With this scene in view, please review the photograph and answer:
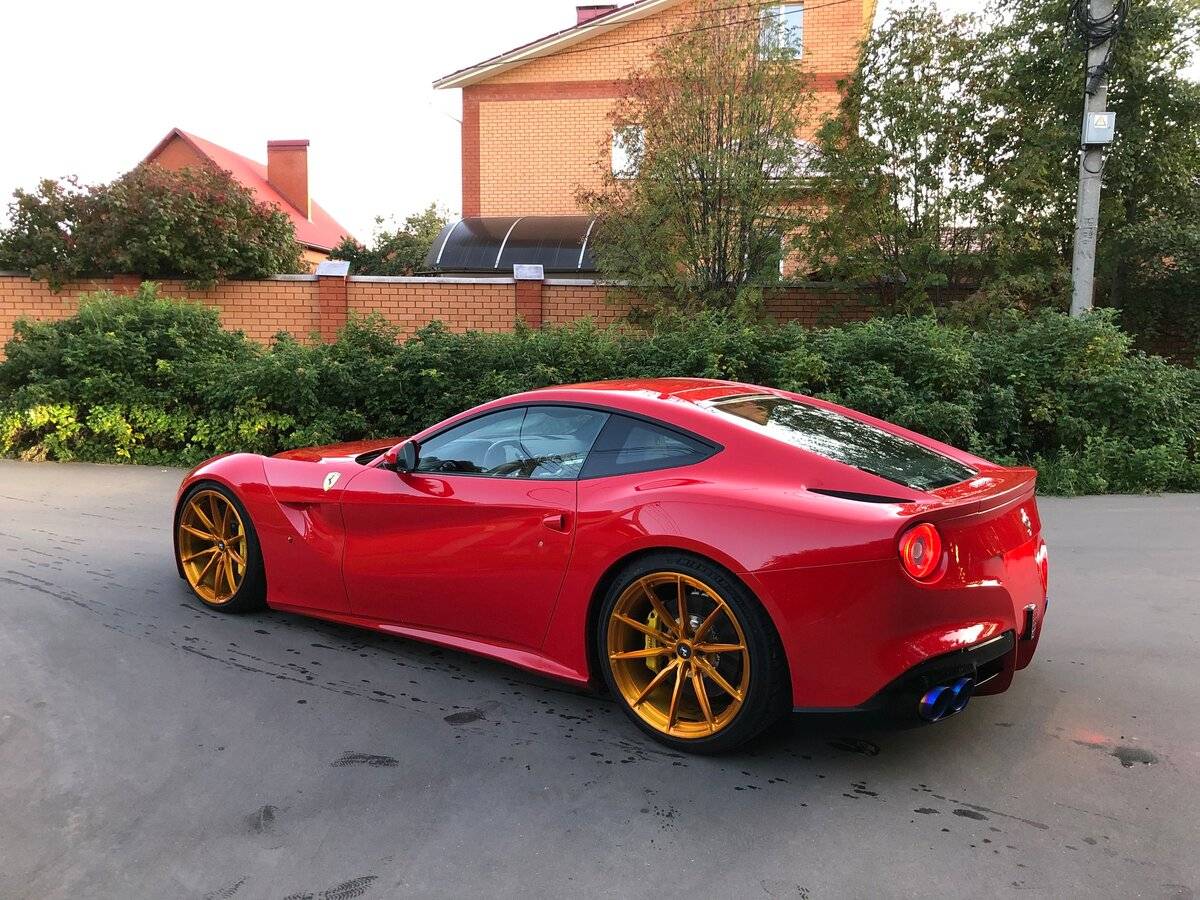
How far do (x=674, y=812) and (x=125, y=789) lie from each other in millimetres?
1904

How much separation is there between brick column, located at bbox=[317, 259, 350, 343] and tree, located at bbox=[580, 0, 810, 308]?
4.44 meters

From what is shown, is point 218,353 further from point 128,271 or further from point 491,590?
point 491,590

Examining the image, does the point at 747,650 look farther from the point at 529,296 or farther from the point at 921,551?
the point at 529,296

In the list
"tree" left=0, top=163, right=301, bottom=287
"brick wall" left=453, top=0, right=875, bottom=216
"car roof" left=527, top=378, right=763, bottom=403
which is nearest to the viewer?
"car roof" left=527, top=378, right=763, bottom=403

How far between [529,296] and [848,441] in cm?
1059

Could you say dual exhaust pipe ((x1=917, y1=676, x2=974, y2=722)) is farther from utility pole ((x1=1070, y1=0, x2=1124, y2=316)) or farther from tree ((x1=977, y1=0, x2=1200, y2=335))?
tree ((x1=977, y1=0, x2=1200, y2=335))

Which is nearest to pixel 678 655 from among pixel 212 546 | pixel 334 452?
pixel 334 452

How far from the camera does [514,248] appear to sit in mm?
17812

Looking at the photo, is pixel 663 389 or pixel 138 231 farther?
pixel 138 231

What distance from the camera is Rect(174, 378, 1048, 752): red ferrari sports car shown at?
2.90m

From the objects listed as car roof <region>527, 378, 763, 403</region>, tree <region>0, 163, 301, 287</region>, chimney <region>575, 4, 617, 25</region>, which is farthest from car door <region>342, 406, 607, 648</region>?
chimney <region>575, 4, 617, 25</region>

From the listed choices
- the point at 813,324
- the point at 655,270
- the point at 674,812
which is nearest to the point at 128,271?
the point at 655,270

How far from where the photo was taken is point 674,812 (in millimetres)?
2889

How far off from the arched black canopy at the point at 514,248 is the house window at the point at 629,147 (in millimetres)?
3267
